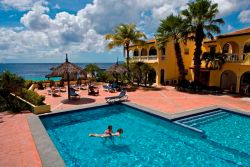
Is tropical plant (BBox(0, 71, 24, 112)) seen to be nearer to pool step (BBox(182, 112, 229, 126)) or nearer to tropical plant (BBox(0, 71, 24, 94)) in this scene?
tropical plant (BBox(0, 71, 24, 94))

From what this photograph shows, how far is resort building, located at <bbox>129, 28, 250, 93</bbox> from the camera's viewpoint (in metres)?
20.9

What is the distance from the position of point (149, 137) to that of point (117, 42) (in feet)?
63.1

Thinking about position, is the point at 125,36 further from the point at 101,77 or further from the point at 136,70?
the point at 101,77

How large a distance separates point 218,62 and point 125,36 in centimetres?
1298

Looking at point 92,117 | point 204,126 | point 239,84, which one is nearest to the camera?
point 204,126

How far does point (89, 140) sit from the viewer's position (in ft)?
33.4

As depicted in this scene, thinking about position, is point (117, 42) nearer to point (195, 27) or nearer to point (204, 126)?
point (195, 27)

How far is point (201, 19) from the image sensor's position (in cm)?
2120

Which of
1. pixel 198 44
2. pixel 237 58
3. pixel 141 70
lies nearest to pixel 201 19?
pixel 198 44

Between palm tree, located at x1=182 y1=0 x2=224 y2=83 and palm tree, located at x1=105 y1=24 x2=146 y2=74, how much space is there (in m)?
7.32

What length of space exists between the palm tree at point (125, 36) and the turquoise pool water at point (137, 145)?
51.5 ft

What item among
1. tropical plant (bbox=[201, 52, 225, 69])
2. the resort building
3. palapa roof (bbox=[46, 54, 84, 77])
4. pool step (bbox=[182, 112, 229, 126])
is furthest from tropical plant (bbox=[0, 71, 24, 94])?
tropical plant (bbox=[201, 52, 225, 69])

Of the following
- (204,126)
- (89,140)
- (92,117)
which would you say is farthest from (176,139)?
(92,117)

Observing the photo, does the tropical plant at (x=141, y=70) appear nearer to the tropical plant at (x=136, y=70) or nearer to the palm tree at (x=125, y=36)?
the tropical plant at (x=136, y=70)
